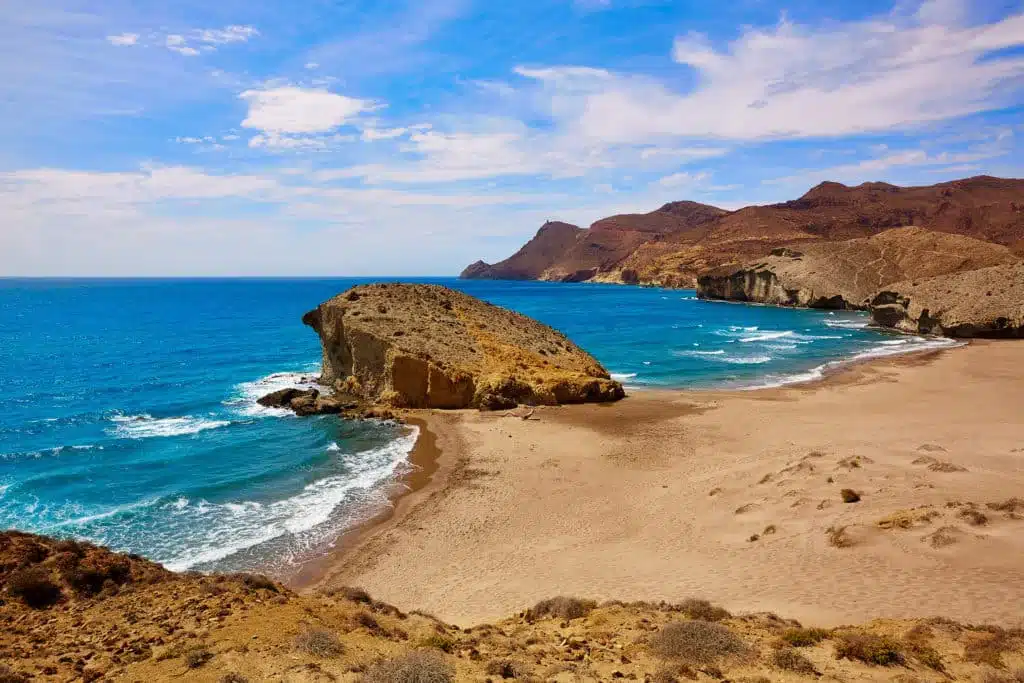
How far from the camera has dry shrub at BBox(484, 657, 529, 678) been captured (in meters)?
8.07

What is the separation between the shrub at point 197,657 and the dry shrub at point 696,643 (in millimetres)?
6323

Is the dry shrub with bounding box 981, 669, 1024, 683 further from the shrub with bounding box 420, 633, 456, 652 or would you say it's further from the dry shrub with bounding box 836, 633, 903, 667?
the shrub with bounding box 420, 633, 456, 652

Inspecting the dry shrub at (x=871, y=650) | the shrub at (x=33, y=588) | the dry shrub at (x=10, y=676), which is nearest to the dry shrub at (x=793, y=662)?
the dry shrub at (x=871, y=650)

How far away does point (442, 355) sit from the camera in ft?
103

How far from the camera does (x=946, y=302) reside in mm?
58375

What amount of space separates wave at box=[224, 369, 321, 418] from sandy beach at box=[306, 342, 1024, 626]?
942 centimetres

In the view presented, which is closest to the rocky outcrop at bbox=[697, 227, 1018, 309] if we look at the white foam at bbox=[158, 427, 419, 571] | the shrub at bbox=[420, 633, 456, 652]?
the white foam at bbox=[158, 427, 419, 571]

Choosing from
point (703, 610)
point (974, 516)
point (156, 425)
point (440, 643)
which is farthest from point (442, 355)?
point (974, 516)

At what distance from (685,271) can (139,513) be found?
500 ft

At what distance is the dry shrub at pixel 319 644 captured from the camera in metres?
8.24

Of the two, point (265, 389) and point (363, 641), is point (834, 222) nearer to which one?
point (265, 389)

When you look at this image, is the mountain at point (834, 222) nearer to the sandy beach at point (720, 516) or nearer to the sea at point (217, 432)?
the sea at point (217, 432)

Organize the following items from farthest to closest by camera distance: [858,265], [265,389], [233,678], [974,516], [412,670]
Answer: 1. [858,265]
2. [265,389]
3. [974,516]
4. [412,670]
5. [233,678]

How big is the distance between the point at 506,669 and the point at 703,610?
4.36m
